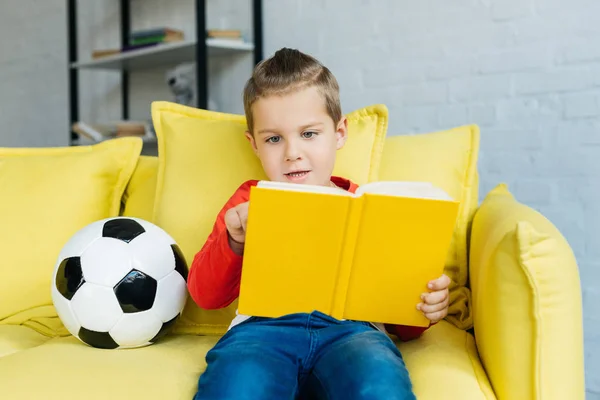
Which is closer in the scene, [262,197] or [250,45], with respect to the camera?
[262,197]

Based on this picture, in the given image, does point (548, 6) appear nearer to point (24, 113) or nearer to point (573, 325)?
point (573, 325)

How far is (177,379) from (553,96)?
4.40 ft

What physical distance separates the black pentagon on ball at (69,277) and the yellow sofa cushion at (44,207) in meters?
0.30

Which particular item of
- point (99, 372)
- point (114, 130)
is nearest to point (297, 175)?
point (99, 372)

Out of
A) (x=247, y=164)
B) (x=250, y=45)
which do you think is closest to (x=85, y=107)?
(x=250, y=45)

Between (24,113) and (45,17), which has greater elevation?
(45,17)

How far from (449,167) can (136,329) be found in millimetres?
795

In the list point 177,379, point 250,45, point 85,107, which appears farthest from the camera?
point 85,107

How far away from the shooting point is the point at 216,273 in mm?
1036

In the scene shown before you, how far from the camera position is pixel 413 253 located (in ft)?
2.95

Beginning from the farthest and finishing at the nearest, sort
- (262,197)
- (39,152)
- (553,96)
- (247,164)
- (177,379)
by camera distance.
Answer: (553,96)
(39,152)
(247,164)
(177,379)
(262,197)

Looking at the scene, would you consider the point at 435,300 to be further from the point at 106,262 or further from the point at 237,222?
the point at 106,262

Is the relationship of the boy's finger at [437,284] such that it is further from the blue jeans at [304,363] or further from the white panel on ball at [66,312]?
the white panel on ball at [66,312]

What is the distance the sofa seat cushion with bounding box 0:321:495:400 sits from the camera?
890 millimetres
